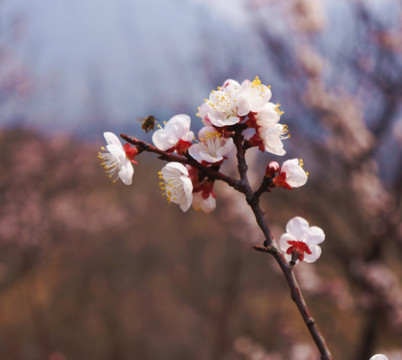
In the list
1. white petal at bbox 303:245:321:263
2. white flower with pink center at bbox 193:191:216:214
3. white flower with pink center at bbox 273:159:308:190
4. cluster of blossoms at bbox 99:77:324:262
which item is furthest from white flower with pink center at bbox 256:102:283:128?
white petal at bbox 303:245:321:263

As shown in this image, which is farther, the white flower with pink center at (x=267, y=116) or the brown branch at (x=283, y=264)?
the white flower with pink center at (x=267, y=116)

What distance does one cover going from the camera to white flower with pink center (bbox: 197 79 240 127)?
814 millimetres

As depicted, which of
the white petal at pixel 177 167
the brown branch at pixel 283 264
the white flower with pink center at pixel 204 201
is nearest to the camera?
the brown branch at pixel 283 264

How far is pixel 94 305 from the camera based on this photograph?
7.12 meters

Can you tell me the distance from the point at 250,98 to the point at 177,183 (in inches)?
11.1

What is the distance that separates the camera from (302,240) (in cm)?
87

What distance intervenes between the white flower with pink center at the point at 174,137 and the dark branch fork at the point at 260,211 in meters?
0.04

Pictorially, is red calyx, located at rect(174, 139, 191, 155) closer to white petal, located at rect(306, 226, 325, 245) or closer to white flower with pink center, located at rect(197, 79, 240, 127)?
white flower with pink center, located at rect(197, 79, 240, 127)

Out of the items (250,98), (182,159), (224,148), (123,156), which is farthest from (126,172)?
(250,98)

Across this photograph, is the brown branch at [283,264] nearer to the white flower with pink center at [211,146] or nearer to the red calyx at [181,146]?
the white flower with pink center at [211,146]

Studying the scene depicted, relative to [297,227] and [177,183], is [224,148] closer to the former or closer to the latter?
[177,183]

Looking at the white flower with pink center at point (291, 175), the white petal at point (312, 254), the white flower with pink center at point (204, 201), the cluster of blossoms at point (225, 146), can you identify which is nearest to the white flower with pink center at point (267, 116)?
the cluster of blossoms at point (225, 146)

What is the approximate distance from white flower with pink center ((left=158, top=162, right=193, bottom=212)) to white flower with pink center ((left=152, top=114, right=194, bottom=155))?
6 cm

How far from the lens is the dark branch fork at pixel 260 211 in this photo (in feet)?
2.32
